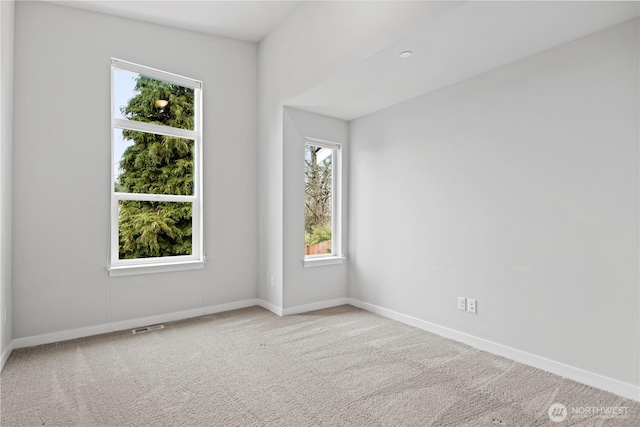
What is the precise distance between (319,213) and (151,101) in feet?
7.04

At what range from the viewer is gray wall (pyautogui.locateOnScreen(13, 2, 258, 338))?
294 centimetres

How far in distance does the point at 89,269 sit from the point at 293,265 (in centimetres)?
191

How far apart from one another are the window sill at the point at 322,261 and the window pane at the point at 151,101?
194 cm

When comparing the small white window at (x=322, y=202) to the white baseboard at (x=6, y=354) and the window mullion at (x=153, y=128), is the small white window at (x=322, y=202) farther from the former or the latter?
the white baseboard at (x=6, y=354)

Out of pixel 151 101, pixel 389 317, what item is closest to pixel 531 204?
pixel 389 317

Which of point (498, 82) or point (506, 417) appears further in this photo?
point (498, 82)

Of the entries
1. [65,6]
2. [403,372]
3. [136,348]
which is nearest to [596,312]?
[403,372]

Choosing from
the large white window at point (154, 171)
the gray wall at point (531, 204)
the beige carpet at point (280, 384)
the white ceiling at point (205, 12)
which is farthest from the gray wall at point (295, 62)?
the beige carpet at point (280, 384)

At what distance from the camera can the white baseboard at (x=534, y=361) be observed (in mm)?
2119

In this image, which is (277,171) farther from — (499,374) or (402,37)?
(499,374)

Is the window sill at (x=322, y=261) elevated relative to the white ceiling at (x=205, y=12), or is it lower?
lower

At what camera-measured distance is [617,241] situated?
216 centimetres

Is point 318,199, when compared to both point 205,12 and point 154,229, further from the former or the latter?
point 205,12

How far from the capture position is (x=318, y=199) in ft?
13.7
